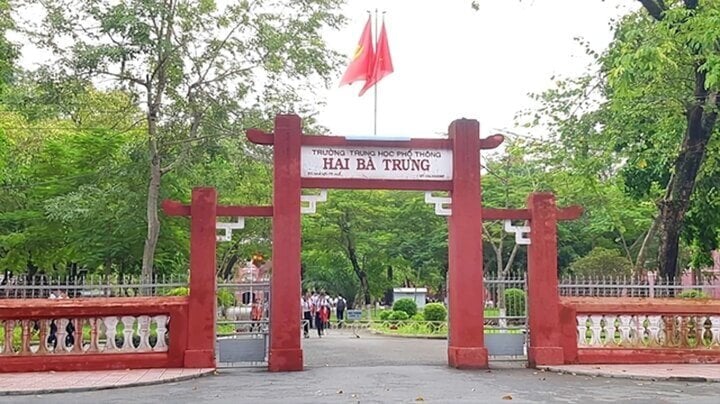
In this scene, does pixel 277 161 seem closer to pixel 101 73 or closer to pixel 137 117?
pixel 101 73

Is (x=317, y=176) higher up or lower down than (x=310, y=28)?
lower down

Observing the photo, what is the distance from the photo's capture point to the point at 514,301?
53.5 feet

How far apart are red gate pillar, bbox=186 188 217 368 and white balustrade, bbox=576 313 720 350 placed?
5.84m

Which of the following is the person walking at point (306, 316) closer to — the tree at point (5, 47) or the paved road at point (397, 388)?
the paved road at point (397, 388)

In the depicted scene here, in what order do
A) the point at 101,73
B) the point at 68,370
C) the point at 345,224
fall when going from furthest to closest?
the point at 345,224 → the point at 101,73 → the point at 68,370

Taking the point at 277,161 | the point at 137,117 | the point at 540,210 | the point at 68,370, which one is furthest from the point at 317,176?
the point at 137,117

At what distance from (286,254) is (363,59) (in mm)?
3994

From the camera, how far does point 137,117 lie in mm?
25750

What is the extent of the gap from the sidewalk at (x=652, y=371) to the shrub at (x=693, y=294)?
1.45 meters

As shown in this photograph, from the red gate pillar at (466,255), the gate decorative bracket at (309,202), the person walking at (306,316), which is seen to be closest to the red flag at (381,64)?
the red gate pillar at (466,255)

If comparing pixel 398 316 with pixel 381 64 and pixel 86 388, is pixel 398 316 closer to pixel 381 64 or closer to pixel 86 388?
pixel 381 64

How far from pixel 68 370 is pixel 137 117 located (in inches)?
591

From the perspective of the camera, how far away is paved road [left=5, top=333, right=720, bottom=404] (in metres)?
9.25

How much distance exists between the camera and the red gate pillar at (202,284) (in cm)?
1229
